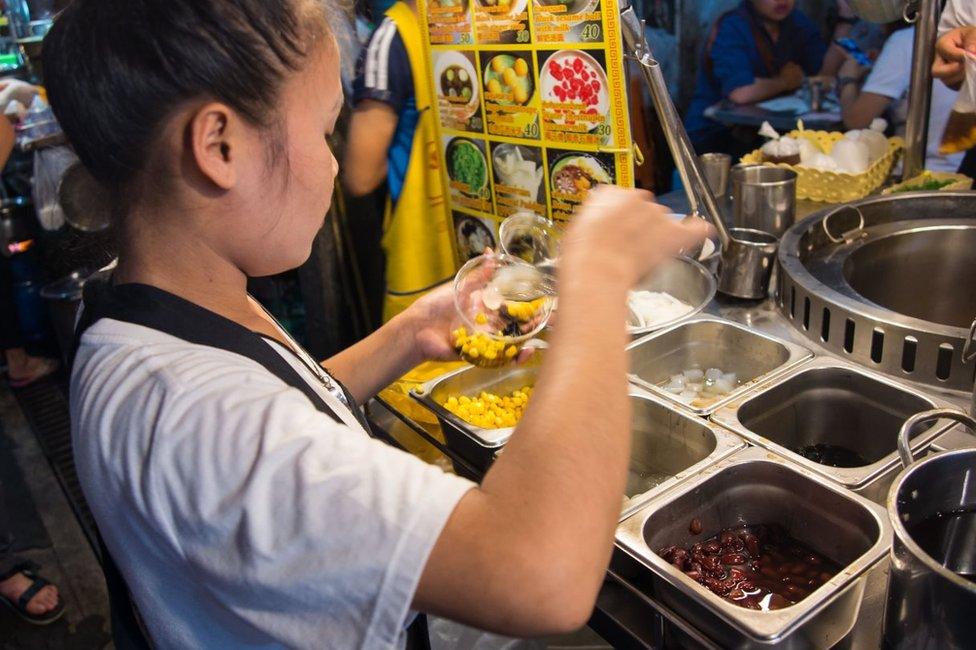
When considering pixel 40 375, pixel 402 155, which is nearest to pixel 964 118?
pixel 402 155

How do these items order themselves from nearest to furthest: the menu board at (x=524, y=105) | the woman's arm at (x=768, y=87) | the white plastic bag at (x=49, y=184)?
1. the menu board at (x=524, y=105)
2. the white plastic bag at (x=49, y=184)
3. the woman's arm at (x=768, y=87)

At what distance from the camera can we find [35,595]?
10.6ft

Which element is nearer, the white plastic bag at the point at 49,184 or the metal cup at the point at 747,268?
the metal cup at the point at 747,268

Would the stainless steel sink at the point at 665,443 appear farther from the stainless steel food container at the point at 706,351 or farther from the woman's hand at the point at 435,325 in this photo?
the woman's hand at the point at 435,325

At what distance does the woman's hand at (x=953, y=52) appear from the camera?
254 cm

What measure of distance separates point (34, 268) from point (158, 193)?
4878 millimetres

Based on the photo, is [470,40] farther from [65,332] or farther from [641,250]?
[65,332]

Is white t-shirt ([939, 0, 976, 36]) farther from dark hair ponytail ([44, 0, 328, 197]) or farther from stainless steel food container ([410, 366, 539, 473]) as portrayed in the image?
dark hair ponytail ([44, 0, 328, 197])

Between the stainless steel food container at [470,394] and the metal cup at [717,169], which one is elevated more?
the metal cup at [717,169]

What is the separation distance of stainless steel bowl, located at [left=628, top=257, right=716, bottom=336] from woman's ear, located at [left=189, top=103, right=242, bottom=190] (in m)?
1.36

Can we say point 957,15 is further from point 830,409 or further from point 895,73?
point 895,73

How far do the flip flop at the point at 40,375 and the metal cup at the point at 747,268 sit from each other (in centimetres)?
472

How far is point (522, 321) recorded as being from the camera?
1.48 m

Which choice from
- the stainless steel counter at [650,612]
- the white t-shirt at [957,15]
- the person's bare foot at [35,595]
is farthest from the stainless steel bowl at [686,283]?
the person's bare foot at [35,595]
